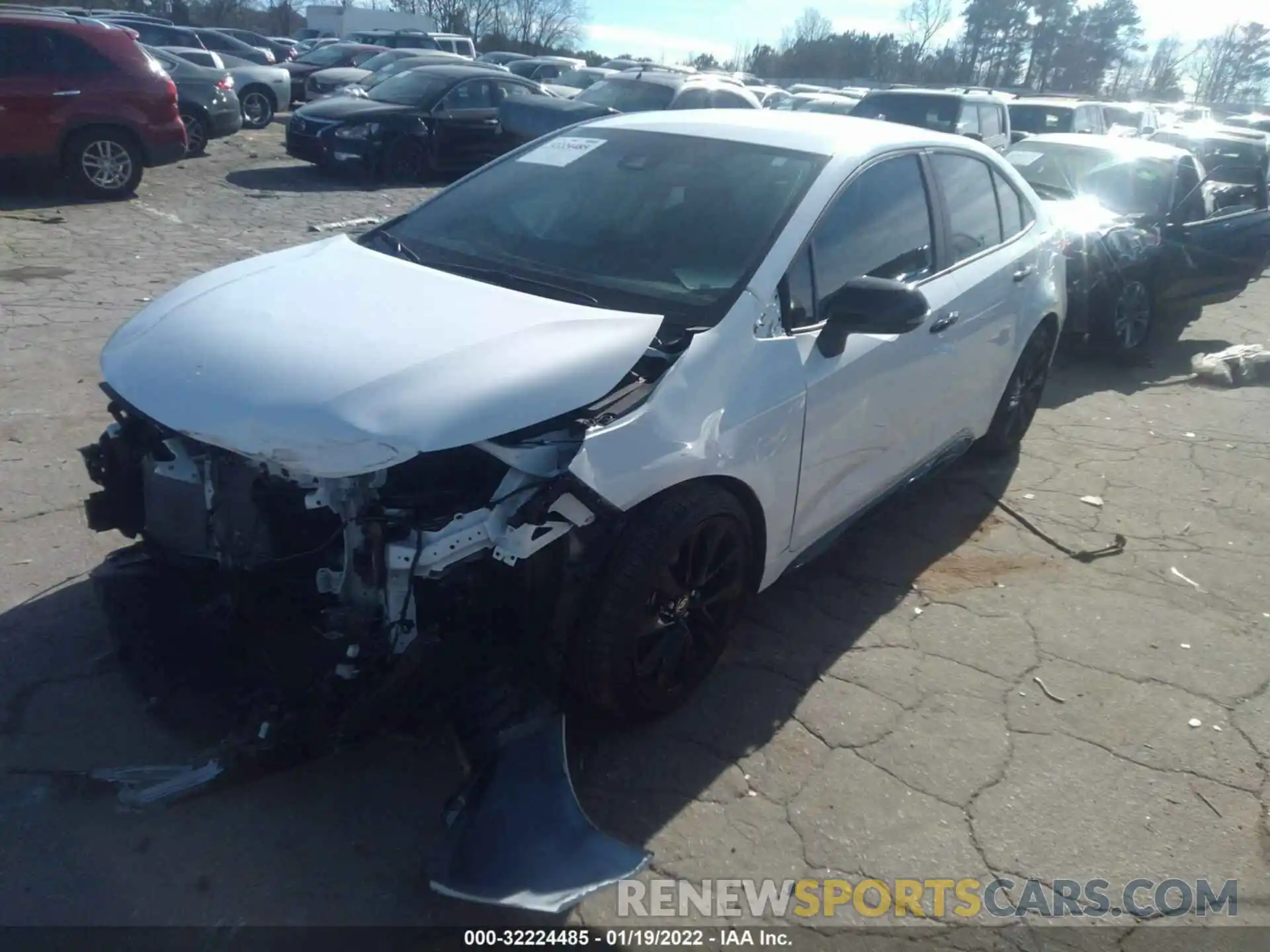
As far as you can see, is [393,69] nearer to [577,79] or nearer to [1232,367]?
[577,79]

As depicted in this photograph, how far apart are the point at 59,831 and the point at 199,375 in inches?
50.7

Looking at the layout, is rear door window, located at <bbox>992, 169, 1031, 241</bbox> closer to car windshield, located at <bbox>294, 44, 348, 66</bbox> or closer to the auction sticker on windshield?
the auction sticker on windshield

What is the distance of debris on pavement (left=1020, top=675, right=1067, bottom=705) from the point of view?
3709mm

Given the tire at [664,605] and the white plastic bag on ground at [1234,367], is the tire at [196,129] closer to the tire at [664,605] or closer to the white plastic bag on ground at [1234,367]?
the white plastic bag on ground at [1234,367]

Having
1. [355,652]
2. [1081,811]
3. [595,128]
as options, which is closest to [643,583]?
[355,652]

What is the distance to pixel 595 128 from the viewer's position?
4340mm

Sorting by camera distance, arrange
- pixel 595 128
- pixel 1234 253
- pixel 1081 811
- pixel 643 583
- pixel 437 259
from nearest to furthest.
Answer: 1. pixel 643 583
2. pixel 1081 811
3. pixel 437 259
4. pixel 595 128
5. pixel 1234 253

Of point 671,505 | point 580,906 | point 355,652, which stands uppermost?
point 671,505

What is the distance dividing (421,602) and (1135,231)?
7.18 m

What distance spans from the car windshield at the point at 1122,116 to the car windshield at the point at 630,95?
804cm

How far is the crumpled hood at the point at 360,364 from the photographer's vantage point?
8.35ft

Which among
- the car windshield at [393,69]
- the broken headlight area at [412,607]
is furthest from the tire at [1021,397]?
the car windshield at [393,69]

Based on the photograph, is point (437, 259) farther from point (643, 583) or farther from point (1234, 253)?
point (1234, 253)

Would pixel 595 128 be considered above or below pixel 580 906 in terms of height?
above
